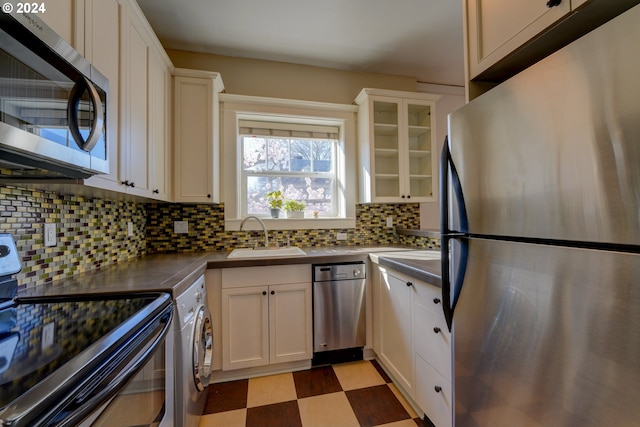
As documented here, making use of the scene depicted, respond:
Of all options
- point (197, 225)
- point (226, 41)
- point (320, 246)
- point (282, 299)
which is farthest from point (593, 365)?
point (226, 41)

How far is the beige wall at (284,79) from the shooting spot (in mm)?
2350

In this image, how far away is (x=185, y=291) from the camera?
48.5 inches

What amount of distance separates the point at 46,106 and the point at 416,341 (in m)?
1.87

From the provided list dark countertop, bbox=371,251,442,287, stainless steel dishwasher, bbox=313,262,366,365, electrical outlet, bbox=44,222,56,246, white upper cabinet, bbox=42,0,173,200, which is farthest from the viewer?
stainless steel dishwasher, bbox=313,262,366,365

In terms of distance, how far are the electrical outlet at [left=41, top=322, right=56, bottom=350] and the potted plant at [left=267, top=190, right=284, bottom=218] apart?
1.78 meters

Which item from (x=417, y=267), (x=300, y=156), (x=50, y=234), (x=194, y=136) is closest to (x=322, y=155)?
(x=300, y=156)

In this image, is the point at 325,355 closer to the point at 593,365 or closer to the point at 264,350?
the point at 264,350

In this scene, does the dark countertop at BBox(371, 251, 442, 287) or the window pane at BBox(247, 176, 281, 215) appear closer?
the dark countertop at BBox(371, 251, 442, 287)

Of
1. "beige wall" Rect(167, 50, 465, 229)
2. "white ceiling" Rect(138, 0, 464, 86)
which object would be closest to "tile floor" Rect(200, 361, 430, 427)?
"beige wall" Rect(167, 50, 465, 229)

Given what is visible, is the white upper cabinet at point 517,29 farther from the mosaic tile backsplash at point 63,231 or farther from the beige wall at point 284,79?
the mosaic tile backsplash at point 63,231

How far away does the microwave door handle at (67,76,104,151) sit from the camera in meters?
0.81

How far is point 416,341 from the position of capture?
146cm

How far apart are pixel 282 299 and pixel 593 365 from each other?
1.62 m

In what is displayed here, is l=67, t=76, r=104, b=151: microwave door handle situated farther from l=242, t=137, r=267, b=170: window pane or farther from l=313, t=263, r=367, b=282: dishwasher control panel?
l=242, t=137, r=267, b=170: window pane
